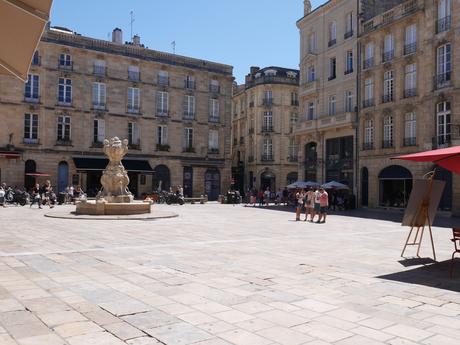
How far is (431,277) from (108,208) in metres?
14.9

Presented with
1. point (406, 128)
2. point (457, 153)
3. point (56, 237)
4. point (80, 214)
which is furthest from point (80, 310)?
point (406, 128)

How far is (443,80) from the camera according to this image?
2594 cm

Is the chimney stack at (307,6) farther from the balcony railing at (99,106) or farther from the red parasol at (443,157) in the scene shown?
the red parasol at (443,157)

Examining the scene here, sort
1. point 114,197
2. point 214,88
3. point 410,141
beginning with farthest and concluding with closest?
point 214,88 → point 410,141 → point 114,197

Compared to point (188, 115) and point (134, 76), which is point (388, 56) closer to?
point (188, 115)

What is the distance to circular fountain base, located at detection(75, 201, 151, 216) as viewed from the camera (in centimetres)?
2002

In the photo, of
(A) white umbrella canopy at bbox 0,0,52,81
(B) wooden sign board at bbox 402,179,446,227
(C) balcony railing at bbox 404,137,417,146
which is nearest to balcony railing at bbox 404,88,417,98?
(C) balcony railing at bbox 404,137,417,146

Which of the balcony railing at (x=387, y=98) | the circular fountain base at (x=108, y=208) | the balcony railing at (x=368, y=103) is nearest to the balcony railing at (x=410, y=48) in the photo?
the balcony railing at (x=387, y=98)

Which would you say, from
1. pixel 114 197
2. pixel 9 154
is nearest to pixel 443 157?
pixel 114 197

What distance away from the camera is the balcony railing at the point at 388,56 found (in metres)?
30.1

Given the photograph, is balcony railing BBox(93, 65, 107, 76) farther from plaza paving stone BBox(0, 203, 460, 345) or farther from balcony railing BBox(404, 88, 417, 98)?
plaza paving stone BBox(0, 203, 460, 345)

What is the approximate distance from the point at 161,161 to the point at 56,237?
2957cm

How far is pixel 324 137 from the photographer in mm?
35969

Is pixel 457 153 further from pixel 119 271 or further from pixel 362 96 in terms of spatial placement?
pixel 362 96
